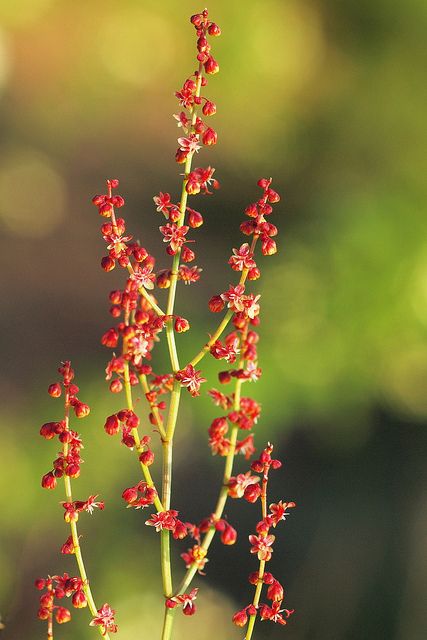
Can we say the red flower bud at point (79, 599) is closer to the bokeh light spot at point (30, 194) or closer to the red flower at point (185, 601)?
the red flower at point (185, 601)

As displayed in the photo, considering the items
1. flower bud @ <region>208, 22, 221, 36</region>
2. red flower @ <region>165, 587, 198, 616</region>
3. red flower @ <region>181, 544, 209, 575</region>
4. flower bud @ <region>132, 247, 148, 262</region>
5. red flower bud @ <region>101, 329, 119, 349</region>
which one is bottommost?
red flower @ <region>165, 587, 198, 616</region>

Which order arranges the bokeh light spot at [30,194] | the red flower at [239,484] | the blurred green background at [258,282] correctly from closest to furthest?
the red flower at [239,484]
the blurred green background at [258,282]
the bokeh light spot at [30,194]

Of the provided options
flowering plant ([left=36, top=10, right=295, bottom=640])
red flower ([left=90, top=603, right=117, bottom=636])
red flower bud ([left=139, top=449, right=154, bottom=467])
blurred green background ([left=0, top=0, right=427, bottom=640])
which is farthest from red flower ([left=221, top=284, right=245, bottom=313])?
blurred green background ([left=0, top=0, right=427, bottom=640])

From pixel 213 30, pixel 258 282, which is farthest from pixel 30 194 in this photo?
pixel 213 30

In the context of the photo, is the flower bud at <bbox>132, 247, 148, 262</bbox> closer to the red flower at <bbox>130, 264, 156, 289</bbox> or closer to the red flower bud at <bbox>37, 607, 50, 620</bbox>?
the red flower at <bbox>130, 264, 156, 289</bbox>

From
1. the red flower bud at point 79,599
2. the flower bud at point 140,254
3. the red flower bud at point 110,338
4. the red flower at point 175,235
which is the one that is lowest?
the red flower bud at point 79,599

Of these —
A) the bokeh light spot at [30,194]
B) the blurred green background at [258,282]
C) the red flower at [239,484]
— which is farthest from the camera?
the bokeh light spot at [30,194]

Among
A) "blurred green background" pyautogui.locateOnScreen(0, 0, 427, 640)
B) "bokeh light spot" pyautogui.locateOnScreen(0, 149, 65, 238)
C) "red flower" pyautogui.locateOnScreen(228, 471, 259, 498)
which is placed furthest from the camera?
"bokeh light spot" pyautogui.locateOnScreen(0, 149, 65, 238)

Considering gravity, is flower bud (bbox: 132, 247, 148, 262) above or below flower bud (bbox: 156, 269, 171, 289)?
above

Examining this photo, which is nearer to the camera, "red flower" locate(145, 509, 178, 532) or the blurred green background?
"red flower" locate(145, 509, 178, 532)

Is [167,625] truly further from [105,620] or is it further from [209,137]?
[209,137]

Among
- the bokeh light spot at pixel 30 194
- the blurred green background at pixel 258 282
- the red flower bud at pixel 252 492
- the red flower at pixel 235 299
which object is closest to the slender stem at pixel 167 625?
the red flower bud at pixel 252 492
